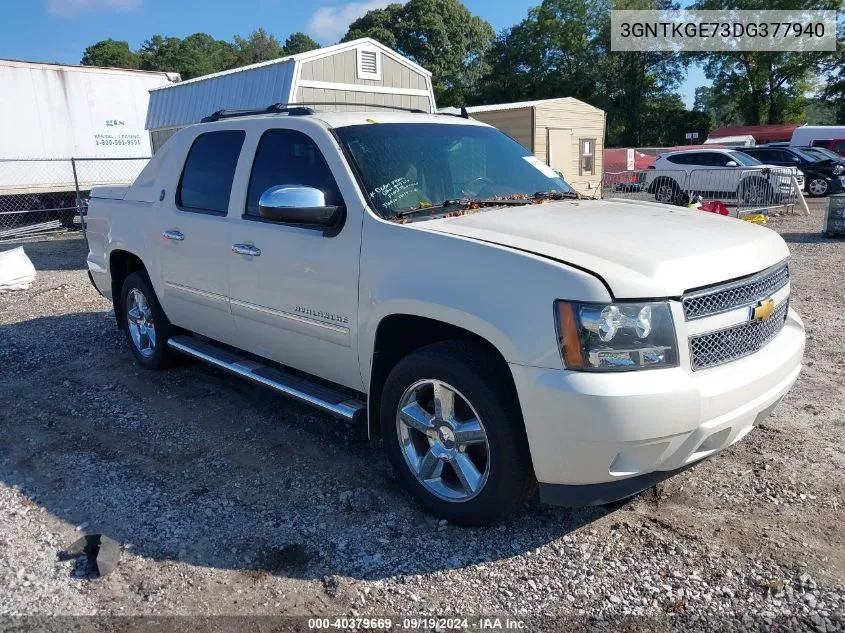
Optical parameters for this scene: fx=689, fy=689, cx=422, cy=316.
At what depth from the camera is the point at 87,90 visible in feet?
56.2

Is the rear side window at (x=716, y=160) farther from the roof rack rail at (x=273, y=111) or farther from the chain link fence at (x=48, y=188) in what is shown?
the roof rack rail at (x=273, y=111)

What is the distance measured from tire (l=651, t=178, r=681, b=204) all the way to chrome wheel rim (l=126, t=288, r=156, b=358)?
16484 millimetres

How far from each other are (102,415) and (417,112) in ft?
10.1

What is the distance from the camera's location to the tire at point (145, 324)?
18.0ft

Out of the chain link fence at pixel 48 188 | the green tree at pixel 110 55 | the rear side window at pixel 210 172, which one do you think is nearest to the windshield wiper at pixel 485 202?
the rear side window at pixel 210 172

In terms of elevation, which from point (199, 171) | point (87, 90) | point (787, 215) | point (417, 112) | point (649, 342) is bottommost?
point (787, 215)

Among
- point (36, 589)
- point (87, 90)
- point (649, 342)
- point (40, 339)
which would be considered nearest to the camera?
point (649, 342)

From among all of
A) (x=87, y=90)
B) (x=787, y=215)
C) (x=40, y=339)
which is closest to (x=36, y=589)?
(x=40, y=339)

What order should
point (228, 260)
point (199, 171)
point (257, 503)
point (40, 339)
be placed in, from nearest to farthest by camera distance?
1. point (257, 503)
2. point (228, 260)
3. point (199, 171)
4. point (40, 339)

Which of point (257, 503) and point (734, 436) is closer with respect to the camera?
point (734, 436)

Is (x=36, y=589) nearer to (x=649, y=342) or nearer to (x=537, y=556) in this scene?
(x=537, y=556)

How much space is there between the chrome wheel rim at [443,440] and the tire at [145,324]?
9.41 ft

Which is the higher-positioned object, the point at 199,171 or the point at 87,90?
the point at 87,90

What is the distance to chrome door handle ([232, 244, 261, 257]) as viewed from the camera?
411 cm
